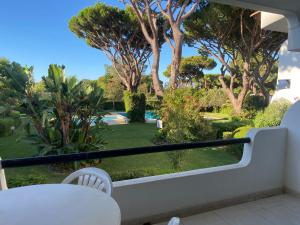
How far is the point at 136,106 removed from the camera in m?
14.8

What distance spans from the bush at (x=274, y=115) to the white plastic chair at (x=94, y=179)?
298 inches

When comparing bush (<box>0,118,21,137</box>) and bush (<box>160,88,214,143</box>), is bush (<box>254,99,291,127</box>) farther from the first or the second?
bush (<box>0,118,21,137</box>)

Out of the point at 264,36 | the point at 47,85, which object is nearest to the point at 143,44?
the point at 264,36

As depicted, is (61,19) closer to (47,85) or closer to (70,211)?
(47,85)

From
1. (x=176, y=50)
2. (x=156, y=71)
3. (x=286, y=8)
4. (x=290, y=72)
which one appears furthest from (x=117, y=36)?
(x=286, y=8)

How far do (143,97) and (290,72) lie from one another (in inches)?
310

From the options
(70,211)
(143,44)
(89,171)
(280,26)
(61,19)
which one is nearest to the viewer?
(70,211)

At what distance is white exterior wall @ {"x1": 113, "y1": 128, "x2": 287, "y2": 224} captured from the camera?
90.5 inches

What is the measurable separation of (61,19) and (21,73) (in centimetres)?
2098

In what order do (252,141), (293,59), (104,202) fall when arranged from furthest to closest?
(293,59), (252,141), (104,202)

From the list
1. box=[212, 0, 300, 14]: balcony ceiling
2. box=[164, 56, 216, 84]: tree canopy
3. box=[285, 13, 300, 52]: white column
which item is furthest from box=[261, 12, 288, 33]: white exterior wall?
box=[164, 56, 216, 84]: tree canopy

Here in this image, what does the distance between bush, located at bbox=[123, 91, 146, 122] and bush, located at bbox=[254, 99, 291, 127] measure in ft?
24.3

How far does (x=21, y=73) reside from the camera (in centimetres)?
571

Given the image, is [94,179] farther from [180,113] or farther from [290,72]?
[290,72]
